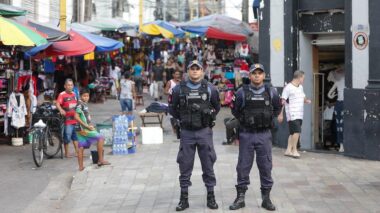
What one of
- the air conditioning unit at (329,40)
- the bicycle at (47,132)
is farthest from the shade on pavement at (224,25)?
the bicycle at (47,132)

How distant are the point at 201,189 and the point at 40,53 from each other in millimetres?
8549

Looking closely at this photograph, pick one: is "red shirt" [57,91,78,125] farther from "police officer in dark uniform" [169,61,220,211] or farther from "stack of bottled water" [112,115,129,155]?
"police officer in dark uniform" [169,61,220,211]

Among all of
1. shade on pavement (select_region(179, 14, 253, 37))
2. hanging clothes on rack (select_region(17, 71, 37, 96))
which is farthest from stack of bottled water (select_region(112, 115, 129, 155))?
shade on pavement (select_region(179, 14, 253, 37))

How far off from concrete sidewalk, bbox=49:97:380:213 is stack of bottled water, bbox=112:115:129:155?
0.32 m

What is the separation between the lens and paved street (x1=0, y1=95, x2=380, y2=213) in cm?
782

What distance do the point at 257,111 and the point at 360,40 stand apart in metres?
4.66

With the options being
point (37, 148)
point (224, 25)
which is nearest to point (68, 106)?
point (37, 148)

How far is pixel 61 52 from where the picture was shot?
16297 millimetres

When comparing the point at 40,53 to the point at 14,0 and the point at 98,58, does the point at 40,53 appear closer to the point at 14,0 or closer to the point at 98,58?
the point at 14,0

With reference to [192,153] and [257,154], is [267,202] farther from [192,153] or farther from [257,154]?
[192,153]

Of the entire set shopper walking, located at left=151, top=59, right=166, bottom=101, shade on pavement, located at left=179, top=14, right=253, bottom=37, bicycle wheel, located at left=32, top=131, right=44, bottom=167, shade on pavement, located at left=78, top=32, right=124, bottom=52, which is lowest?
bicycle wheel, located at left=32, top=131, right=44, bottom=167

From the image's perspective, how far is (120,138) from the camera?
480 inches

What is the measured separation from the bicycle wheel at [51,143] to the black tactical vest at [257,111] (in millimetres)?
5826

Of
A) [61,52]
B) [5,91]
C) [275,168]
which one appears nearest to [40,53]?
[61,52]
